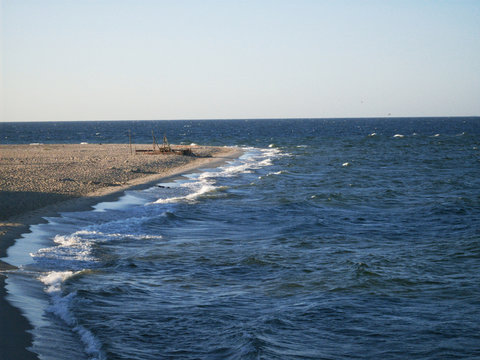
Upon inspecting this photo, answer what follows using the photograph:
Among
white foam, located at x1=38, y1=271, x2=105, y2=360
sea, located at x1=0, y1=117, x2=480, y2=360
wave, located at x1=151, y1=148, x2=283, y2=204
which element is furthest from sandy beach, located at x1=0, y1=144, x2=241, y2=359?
wave, located at x1=151, y1=148, x2=283, y2=204

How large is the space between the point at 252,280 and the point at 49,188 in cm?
1464

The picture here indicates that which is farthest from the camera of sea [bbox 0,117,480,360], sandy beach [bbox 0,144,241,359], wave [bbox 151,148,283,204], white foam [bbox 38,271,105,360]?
wave [bbox 151,148,283,204]

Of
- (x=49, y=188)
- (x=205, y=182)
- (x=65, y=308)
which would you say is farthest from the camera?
(x=205, y=182)

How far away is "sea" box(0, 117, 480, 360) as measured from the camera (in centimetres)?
877

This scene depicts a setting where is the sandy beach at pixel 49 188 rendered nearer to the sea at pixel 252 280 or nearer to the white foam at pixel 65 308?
the sea at pixel 252 280

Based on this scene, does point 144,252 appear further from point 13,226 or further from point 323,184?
point 323,184

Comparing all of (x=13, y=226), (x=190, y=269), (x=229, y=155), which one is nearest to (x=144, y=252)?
(x=190, y=269)

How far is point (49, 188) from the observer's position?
78.0ft

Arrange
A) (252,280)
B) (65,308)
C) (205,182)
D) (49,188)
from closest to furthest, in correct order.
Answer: (65,308) < (252,280) < (49,188) < (205,182)

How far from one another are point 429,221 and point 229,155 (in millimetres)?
36284

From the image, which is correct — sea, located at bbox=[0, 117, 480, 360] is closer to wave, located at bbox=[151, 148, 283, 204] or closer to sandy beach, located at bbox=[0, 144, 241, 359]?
sandy beach, located at bbox=[0, 144, 241, 359]

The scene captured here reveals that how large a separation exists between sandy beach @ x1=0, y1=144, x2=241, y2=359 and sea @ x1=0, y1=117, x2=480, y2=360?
1.09 feet

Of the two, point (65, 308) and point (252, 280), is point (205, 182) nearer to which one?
point (252, 280)

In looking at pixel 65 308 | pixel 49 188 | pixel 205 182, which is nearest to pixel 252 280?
pixel 65 308
